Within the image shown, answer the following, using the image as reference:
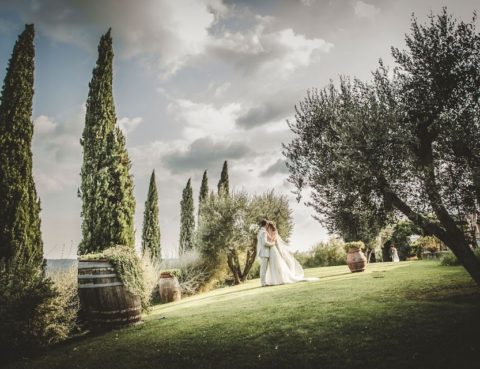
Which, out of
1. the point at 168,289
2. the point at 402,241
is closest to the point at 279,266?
the point at 168,289

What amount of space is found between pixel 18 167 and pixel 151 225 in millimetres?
14619

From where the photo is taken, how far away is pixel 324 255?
978 inches

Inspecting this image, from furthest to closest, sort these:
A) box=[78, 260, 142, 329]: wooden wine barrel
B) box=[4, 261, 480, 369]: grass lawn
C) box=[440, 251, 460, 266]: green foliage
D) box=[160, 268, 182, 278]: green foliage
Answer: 1. box=[160, 268, 182, 278]: green foliage
2. box=[440, 251, 460, 266]: green foliage
3. box=[78, 260, 142, 329]: wooden wine barrel
4. box=[4, 261, 480, 369]: grass lawn

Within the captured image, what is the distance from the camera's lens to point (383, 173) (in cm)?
638

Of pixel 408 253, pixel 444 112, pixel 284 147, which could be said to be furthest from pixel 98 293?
pixel 408 253

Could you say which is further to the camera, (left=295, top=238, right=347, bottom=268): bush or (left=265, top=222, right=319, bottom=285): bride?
(left=295, top=238, right=347, bottom=268): bush

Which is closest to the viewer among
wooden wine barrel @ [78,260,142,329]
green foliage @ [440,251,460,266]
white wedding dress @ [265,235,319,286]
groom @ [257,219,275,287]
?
wooden wine barrel @ [78,260,142,329]

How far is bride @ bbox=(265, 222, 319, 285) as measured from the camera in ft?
44.7

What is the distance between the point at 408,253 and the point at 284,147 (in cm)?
2306

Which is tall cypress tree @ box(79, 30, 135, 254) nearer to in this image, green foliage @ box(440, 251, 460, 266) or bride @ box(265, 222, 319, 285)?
bride @ box(265, 222, 319, 285)

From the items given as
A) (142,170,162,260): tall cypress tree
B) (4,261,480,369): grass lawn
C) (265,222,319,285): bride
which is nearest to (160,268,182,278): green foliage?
(265,222,319,285): bride

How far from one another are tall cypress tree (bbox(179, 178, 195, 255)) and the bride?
48.5 ft

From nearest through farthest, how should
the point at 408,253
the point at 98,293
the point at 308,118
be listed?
the point at 98,293
the point at 308,118
the point at 408,253

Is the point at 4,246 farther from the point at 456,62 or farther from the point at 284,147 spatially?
the point at 456,62
